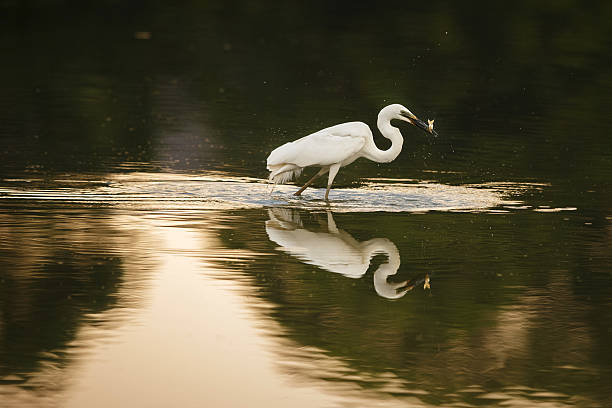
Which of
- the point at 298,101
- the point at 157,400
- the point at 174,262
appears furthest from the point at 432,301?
the point at 298,101

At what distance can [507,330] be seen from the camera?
334 inches

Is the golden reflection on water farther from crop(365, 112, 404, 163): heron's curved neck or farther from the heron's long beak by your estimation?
the heron's long beak

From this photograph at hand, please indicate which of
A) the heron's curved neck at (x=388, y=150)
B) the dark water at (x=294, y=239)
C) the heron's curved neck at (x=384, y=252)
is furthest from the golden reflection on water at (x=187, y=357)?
the heron's curved neck at (x=388, y=150)

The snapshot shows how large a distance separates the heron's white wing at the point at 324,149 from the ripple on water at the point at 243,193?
40cm

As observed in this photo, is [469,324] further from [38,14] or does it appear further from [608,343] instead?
[38,14]

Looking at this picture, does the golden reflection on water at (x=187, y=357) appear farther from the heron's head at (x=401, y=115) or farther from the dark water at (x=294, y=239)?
the heron's head at (x=401, y=115)

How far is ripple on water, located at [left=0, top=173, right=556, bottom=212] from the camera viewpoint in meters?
13.5

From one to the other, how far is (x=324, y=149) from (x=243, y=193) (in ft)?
3.24

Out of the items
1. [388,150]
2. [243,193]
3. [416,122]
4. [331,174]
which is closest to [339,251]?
[331,174]

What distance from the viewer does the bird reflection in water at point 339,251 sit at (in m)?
9.86

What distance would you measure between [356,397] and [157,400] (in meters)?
1.03

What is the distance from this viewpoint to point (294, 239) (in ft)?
37.9

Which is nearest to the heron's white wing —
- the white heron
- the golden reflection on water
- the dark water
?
the white heron

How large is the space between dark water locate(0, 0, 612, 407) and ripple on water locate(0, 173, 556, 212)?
0.06 m
